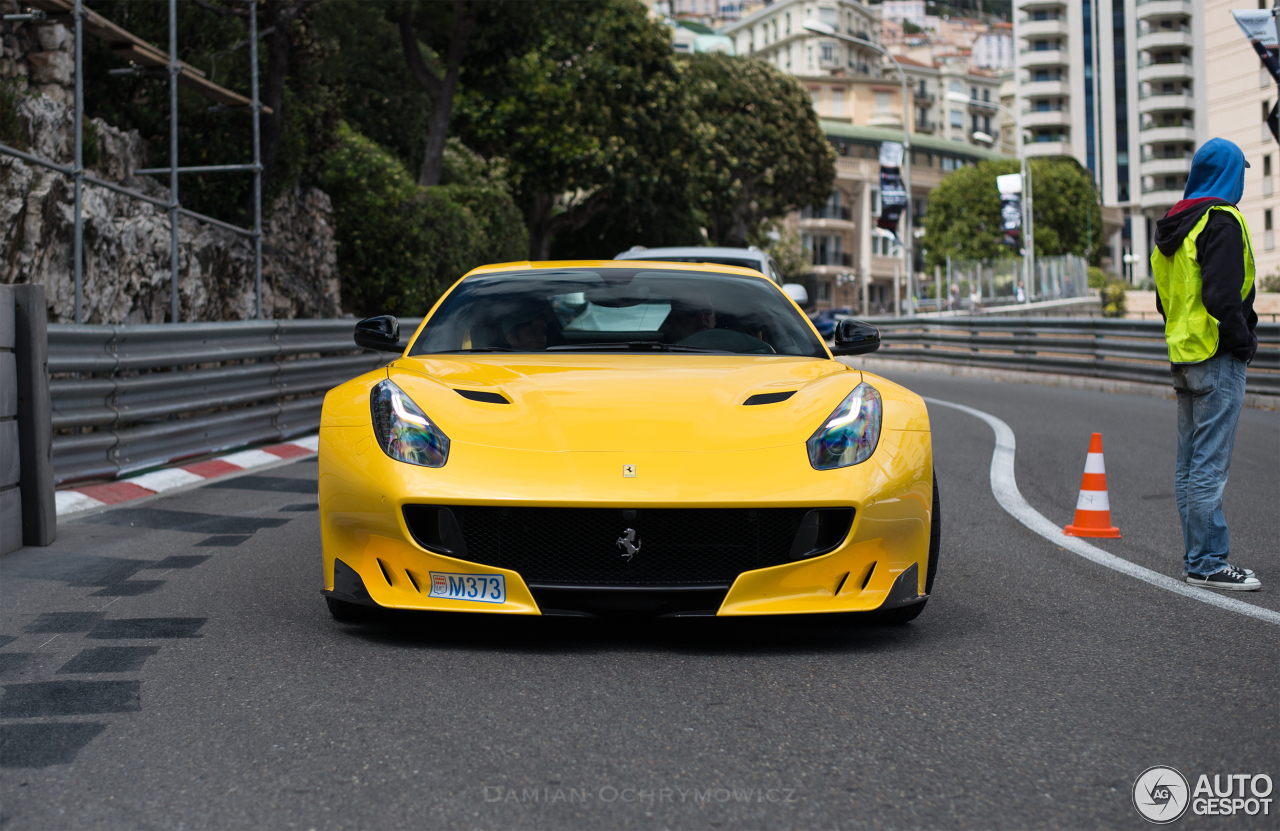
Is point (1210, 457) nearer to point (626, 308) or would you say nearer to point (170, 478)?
point (626, 308)

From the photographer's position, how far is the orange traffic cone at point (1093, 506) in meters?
6.94

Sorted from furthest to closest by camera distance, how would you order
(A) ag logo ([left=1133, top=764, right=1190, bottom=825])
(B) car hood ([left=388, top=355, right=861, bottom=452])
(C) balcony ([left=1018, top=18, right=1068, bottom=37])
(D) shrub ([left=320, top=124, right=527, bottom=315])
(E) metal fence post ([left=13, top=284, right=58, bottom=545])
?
(C) balcony ([left=1018, top=18, right=1068, bottom=37])
(D) shrub ([left=320, top=124, right=527, bottom=315])
(E) metal fence post ([left=13, top=284, right=58, bottom=545])
(B) car hood ([left=388, top=355, right=861, bottom=452])
(A) ag logo ([left=1133, top=764, right=1190, bottom=825])

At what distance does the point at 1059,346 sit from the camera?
21531 mm

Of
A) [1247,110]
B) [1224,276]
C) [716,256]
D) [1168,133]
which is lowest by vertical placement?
[1224,276]

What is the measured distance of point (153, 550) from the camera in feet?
21.9

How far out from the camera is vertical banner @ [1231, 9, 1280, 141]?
15625 mm

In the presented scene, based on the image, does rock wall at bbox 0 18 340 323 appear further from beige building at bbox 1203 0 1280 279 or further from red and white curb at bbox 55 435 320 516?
beige building at bbox 1203 0 1280 279

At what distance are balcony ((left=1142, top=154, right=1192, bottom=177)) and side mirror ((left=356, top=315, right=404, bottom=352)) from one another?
109 metres

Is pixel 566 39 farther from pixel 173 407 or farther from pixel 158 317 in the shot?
pixel 173 407

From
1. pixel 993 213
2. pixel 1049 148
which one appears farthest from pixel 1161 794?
pixel 1049 148

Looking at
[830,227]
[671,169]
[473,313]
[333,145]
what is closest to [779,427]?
[473,313]

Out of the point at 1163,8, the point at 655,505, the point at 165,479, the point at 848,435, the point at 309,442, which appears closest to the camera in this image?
the point at 655,505

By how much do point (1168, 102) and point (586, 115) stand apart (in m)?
84.2

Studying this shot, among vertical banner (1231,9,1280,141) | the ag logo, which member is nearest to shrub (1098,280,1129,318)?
vertical banner (1231,9,1280,141)
